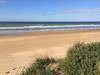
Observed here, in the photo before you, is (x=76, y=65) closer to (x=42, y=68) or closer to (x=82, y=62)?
(x=82, y=62)

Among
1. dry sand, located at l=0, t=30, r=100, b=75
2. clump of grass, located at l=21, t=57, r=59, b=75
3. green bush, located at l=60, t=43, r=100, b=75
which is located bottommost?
dry sand, located at l=0, t=30, r=100, b=75

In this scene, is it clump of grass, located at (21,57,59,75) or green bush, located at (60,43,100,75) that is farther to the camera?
clump of grass, located at (21,57,59,75)

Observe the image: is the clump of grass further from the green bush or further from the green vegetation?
the green bush

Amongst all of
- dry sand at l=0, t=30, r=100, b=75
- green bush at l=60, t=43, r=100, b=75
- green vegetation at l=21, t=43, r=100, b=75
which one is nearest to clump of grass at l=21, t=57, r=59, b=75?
green vegetation at l=21, t=43, r=100, b=75

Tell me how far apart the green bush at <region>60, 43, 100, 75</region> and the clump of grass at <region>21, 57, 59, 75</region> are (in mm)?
332

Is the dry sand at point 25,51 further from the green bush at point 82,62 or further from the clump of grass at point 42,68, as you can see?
the green bush at point 82,62

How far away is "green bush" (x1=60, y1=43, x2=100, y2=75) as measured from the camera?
18.4ft

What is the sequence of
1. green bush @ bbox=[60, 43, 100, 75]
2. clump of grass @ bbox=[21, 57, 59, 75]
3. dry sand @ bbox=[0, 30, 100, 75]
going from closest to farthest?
green bush @ bbox=[60, 43, 100, 75], clump of grass @ bbox=[21, 57, 59, 75], dry sand @ bbox=[0, 30, 100, 75]

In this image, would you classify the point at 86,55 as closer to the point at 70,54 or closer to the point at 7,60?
the point at 70,54

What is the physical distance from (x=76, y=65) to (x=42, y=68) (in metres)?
0.90

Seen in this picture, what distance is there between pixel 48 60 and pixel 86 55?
1.28m

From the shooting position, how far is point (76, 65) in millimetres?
5711

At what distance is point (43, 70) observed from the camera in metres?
5.77

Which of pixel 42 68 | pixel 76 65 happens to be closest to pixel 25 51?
pixel 42 68
